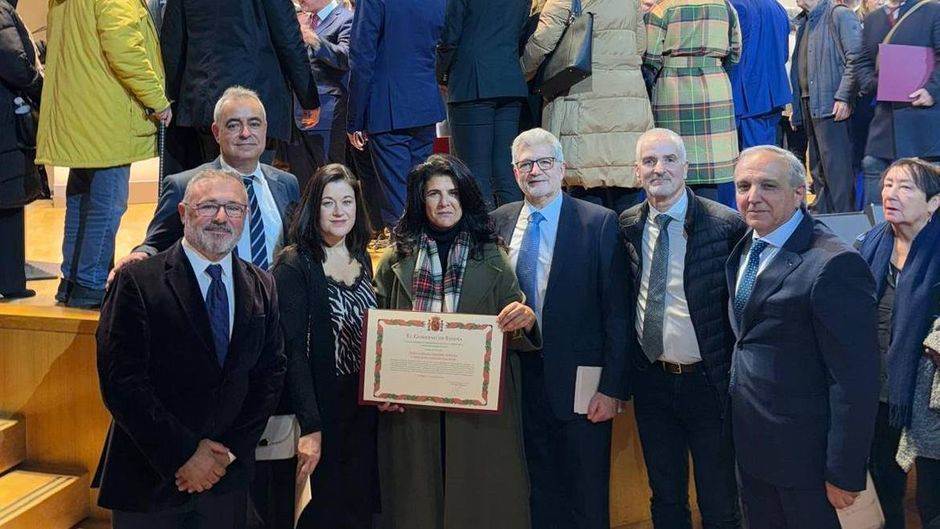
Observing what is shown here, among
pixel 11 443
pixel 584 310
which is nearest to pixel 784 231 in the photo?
pixel 584 310

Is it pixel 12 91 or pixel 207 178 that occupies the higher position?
pixel 12 91

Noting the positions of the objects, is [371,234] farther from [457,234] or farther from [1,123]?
[1,123]

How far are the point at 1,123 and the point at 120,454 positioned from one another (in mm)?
2094

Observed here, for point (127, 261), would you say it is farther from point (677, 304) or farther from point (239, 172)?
point (677, 304)

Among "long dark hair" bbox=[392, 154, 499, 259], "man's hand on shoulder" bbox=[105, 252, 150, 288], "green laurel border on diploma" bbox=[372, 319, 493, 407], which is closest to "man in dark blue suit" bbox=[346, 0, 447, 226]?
"long dark hair" bbox=[392, 154, 499, 259]

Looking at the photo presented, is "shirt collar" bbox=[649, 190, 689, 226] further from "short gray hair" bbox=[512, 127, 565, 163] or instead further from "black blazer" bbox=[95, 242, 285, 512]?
"black blazer" bbox=[95, 242, 285, 512]

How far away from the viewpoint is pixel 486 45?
4223mm

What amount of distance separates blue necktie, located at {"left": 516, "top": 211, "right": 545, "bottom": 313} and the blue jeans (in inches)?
68.3

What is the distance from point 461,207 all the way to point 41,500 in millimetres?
1994

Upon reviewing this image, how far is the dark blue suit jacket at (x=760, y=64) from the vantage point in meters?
4.74

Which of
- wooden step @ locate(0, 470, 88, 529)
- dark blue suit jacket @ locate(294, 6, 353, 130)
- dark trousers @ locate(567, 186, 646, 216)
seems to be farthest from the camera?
dark blue suit jacket @ locate(294, 6, 353, 130)

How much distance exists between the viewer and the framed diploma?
285cm

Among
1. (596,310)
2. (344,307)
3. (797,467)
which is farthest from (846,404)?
(344,307)

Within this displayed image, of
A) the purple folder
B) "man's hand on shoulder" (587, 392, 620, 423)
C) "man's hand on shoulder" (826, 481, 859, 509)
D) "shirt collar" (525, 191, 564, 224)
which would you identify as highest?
the purple folder
